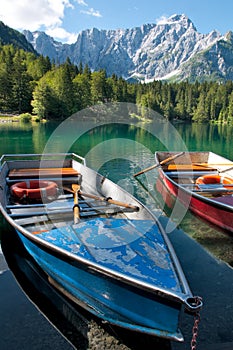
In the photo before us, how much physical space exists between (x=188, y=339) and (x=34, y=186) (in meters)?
9.09

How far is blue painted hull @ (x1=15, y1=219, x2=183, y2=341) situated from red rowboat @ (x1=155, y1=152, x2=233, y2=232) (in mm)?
6125

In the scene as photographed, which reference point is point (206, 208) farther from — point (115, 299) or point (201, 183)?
point (115, 299)

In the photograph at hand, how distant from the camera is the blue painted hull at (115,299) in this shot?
5.16 m

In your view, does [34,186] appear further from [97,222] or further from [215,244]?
[215,244]

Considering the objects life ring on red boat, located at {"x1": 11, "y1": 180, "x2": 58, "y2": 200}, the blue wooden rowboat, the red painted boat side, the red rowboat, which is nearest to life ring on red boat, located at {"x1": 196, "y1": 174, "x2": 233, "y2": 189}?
the red rowboat

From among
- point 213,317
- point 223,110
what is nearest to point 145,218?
point 213,317

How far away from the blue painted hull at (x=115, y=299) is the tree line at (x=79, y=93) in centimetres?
7006

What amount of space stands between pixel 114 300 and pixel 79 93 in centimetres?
8708

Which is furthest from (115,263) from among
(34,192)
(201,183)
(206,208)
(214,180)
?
(214,180)

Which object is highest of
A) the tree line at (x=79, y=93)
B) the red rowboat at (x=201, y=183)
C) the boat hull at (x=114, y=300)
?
the tree line at (x=79, y=93)

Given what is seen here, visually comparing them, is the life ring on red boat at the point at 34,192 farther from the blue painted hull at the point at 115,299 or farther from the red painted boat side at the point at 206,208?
the red painted boat side at the point at 206,208

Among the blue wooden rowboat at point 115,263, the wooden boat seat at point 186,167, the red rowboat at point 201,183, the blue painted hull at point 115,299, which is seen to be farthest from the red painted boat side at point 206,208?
the blue painted hull at point 115,299

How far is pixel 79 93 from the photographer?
87.8 m

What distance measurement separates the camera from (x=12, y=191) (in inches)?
458
